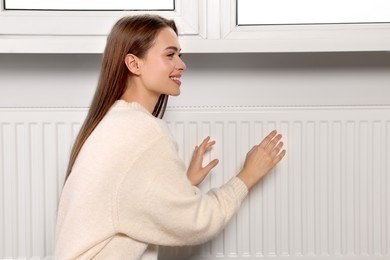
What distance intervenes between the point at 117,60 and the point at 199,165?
51 cm

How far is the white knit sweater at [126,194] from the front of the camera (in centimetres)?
140

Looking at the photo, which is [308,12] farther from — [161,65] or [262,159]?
[161,65]

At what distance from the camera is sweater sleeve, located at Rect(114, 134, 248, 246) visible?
1401 mm

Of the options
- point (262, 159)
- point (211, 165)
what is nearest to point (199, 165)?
point (211, 165)

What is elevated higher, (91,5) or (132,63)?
(91,5)

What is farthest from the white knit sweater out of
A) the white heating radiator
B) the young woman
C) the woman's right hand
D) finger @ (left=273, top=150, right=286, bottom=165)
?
the white heating radiator

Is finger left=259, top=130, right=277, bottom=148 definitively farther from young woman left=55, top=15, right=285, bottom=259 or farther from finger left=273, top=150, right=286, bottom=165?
young woman left=55, top=15, right=285, bottom=259

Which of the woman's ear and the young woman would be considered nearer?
the young woman

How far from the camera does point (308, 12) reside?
2.01 m

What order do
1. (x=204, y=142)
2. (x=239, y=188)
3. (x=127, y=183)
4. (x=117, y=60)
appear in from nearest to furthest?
(x=127, y=183) < (x=117, y=60) < (x=239, y=188) < (x=204, y=142)

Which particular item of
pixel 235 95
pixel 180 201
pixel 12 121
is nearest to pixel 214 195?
pixel 180 201

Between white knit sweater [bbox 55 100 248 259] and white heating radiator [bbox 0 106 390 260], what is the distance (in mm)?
538

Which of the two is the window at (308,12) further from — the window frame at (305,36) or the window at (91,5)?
the window at (91,5)

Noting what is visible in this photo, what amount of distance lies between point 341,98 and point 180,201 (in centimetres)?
81
